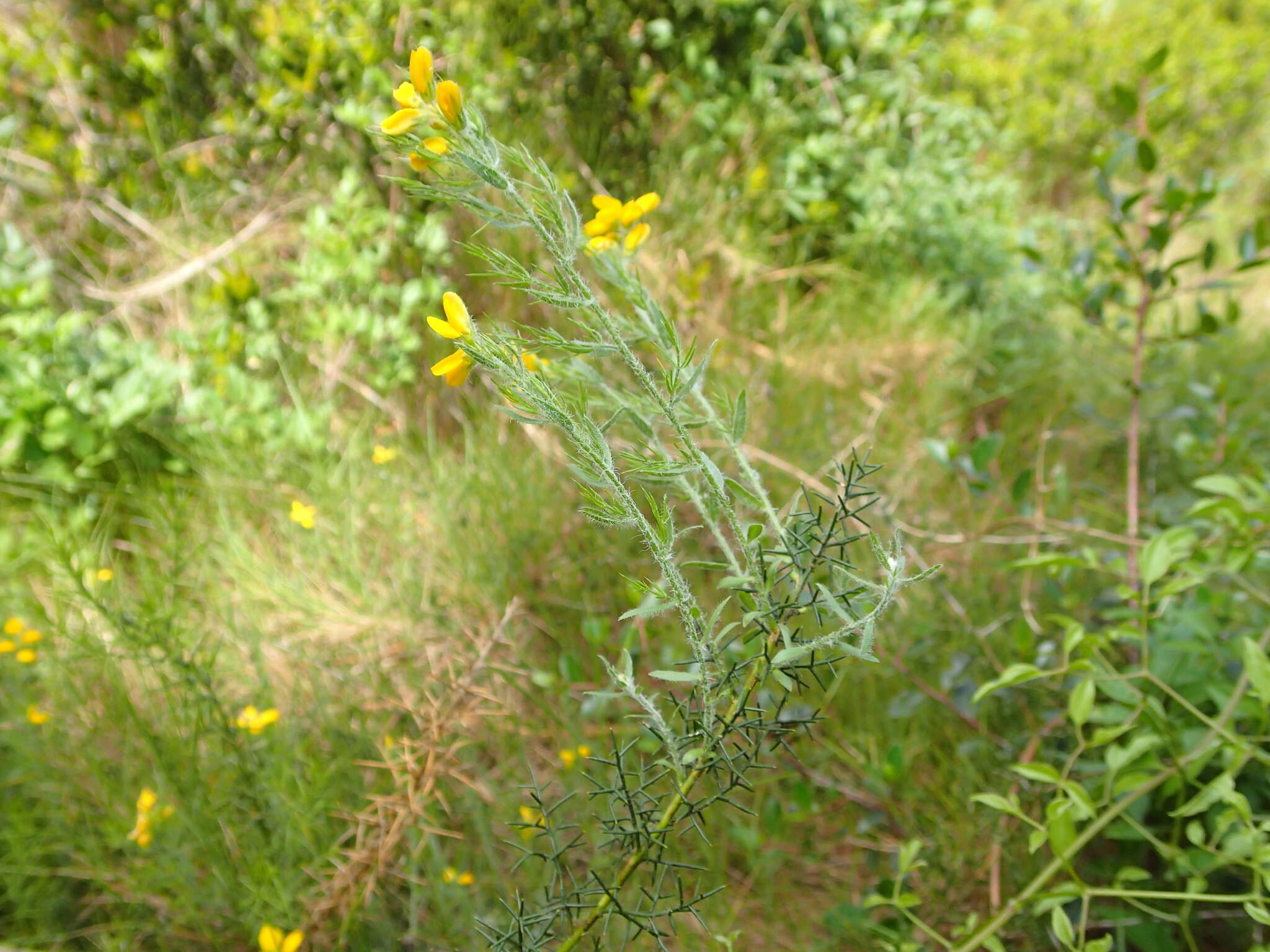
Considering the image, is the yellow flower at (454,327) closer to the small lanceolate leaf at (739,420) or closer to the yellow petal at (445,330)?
the yellow petal at (445,330)

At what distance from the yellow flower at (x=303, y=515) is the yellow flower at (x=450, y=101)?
157 cm

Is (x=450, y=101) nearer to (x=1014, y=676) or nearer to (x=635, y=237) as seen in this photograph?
(x=635, y=237)

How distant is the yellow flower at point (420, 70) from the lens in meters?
0.64

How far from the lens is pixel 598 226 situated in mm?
844

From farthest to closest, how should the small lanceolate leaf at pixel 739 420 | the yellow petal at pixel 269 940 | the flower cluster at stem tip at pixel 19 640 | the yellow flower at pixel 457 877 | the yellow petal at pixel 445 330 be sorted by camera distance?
the flower cluster at stem tip at pixel 19 640 → the yellow flower at pixel 457 877 → the yellow petal at pixel 269 940 → the small lanceolate leaf at pixel 739 420 → the yellow petal at pixel 445 330

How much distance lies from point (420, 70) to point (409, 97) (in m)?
0.02

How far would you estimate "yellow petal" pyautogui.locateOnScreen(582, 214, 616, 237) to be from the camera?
83cm

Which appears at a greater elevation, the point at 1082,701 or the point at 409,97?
the point at 409,97

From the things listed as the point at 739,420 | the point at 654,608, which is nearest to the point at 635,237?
the point at 739,420

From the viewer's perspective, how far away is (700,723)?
0.71 meters

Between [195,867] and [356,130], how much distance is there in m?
2.23

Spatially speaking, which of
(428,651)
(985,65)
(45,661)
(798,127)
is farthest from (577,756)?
(985,65)

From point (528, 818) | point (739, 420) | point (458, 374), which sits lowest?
point (528, 818)

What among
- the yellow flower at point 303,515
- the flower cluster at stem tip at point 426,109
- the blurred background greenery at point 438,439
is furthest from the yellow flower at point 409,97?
the yellow flower at point 303,515
